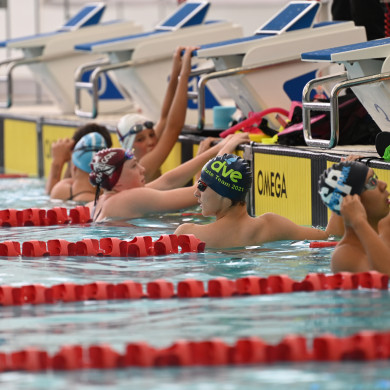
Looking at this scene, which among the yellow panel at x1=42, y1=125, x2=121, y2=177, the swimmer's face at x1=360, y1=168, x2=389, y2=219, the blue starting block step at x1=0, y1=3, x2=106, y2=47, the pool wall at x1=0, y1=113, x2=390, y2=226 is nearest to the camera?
the swimmer's face at x1=360, y1=168, x2=389, y2=219

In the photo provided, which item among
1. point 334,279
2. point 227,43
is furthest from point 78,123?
point 334,279

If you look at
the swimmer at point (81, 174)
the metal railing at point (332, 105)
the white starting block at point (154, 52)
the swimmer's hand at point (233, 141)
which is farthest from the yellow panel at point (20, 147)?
the metal railing at point (332, 105)

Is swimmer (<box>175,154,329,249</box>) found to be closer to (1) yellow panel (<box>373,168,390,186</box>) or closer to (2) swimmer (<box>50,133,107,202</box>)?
(1) yellow panel (<box>373,168,390,186</box>)

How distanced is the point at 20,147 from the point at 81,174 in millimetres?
3590

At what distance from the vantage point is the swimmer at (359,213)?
425cm

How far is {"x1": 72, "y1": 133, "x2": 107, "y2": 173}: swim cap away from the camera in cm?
734

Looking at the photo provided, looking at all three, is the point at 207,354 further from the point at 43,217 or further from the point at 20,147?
the point at 20,147

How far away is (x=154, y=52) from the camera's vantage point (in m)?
9.36

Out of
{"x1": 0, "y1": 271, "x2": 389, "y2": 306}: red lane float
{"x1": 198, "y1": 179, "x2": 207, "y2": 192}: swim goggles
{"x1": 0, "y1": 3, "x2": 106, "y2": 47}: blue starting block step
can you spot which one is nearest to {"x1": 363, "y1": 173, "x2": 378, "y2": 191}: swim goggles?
{"x1": 0, "y1": 271, "x2": 389, "y2": 306}: red lane float

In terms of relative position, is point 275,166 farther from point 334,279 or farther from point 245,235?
point 334,279

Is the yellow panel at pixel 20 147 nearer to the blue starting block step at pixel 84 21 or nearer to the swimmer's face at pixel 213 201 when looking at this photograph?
the blue starting block step at pixel 84 21

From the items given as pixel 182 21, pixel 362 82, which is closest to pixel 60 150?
pixel 182 21

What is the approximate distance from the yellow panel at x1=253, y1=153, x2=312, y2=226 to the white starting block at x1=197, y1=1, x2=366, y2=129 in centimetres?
98

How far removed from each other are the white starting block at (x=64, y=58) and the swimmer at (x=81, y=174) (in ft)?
10.8
